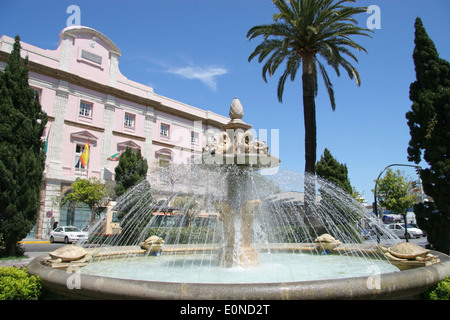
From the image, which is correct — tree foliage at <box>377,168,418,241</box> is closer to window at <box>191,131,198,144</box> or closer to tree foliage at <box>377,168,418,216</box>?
tree foliage at <box>377,168,418,216</box>

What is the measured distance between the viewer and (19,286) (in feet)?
13.4

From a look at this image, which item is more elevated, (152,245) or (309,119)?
(309,119)

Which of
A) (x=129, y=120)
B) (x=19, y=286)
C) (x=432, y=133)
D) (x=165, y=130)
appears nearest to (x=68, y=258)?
(x=19, y=286)

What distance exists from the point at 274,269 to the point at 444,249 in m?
8.68

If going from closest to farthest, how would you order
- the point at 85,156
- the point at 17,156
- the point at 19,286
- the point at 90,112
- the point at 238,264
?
1. the point at 19,286
2. the point at 238,264
3. the point at 17,156
4. the point at 85,156
5. the point at 90,112

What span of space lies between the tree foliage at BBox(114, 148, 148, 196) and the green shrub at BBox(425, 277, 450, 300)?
1854cm

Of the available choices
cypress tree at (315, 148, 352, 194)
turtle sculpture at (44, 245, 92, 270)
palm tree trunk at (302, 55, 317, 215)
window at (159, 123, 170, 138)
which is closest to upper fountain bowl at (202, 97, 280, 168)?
turtle sculpture at (44, 245, 92, 270)

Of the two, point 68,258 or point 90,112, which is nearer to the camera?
point 68,258

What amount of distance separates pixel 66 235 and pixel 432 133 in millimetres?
22212

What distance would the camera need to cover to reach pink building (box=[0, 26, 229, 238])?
80.3 feet

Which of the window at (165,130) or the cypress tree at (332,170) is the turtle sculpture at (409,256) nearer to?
the cypress tree at (332,170)

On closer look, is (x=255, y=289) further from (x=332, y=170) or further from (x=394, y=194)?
(x=394, y=194)

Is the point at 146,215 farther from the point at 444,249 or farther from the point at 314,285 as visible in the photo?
the point at 314,285

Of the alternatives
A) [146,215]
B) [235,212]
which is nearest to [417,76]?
[235,212]
